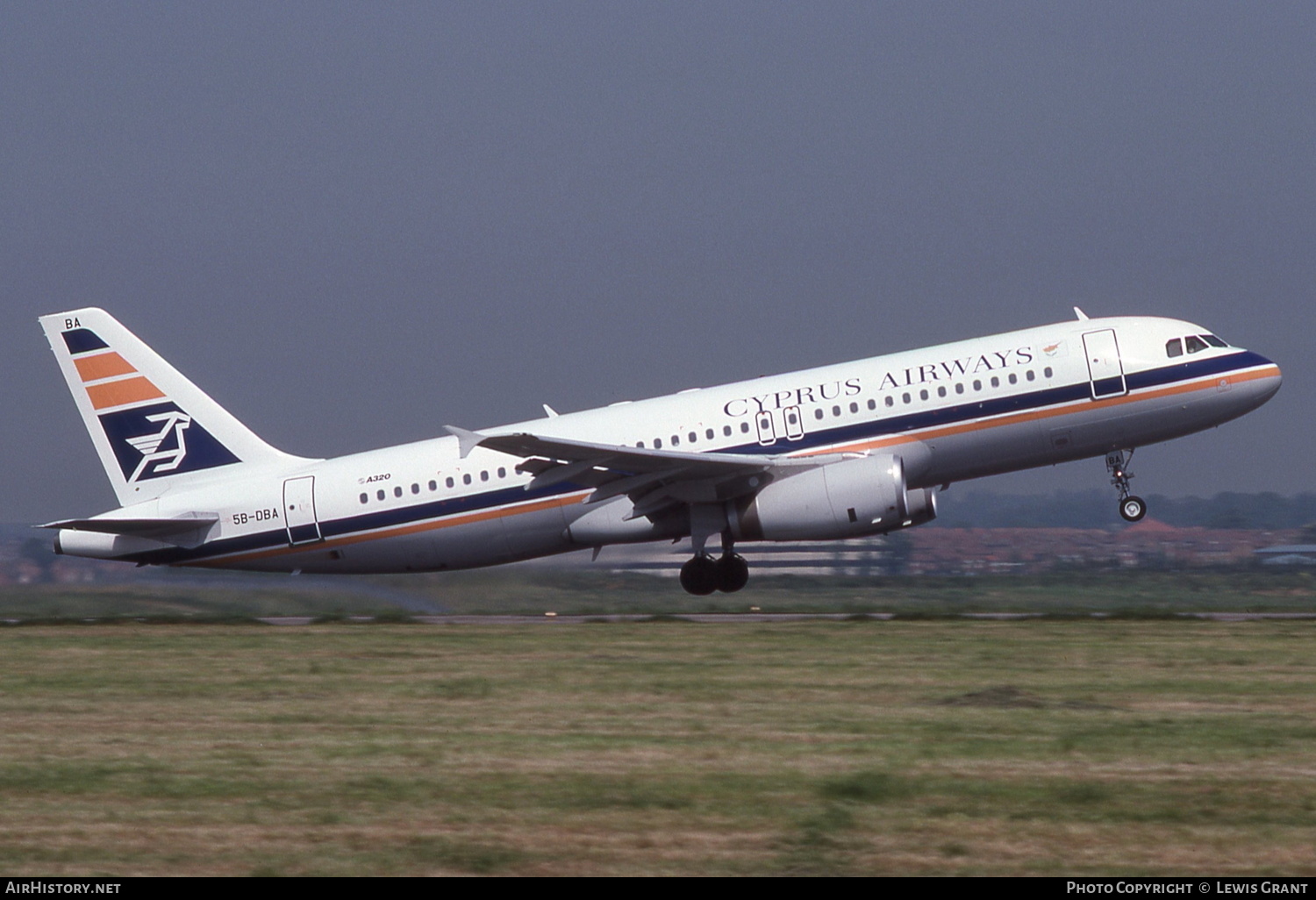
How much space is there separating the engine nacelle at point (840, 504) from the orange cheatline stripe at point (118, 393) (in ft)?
38.0

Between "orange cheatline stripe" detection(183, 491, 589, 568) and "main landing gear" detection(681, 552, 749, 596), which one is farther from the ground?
"orange cheatline stripe" detection(183, 491, 589, 568)

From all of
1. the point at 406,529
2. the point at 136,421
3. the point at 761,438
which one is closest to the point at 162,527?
the point at 136,421

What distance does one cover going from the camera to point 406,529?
26.7 m

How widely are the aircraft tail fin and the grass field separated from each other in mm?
7712

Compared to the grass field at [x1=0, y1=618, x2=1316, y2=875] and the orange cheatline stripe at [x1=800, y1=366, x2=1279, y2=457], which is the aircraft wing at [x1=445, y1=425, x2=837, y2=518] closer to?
the orange cheatline stripe at [x1=800, y1=366, x2=1279, y2=457]

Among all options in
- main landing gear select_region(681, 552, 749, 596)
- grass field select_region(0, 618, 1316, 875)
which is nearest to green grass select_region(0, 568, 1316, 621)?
main landing gear select_region(681, 552, 749, 596)

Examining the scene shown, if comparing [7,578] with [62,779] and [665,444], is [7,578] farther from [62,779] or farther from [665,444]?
[62,779]

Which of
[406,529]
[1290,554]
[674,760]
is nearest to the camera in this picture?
[674,760]

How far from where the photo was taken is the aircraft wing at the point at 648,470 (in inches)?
945

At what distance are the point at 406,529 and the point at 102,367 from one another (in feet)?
21.6

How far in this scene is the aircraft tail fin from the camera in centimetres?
2752

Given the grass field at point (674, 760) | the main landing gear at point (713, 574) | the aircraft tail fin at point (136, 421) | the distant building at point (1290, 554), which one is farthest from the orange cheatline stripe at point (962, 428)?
the distant building at point (1290, 554)

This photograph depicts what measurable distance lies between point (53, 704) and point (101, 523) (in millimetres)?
11321

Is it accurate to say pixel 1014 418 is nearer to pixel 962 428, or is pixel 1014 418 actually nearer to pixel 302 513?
pixel 962 428
